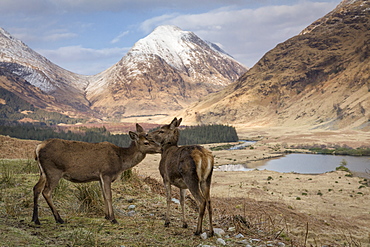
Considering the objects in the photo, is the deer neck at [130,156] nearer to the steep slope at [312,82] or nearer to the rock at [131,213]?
the rock at [131,213]

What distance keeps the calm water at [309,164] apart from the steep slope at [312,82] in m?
50.2

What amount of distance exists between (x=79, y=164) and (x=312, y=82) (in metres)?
173

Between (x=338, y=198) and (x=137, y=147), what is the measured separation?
27.8 meters

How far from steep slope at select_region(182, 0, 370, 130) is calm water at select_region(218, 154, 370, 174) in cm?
5016

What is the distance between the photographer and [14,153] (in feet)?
76.9

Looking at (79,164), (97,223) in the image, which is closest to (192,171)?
(97,223)

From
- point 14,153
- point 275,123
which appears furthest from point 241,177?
point 275,123

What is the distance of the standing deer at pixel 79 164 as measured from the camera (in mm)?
7113

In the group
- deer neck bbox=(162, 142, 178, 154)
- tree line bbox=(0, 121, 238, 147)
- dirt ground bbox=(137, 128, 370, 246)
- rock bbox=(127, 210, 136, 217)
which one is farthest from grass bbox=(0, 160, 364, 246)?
tree line bbox=(0, 121, 238, 147)

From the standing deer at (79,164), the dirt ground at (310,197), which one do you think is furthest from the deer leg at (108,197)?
the dirt ground at (310,197)

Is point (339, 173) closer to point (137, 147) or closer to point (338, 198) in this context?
point (338, 198)

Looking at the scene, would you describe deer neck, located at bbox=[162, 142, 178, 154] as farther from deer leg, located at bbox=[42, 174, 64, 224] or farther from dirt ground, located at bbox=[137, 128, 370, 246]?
dirt ground, located at bbox=[137, 128, 370, 246]

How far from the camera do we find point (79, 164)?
24.7 feet

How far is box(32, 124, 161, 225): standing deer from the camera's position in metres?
7.11
